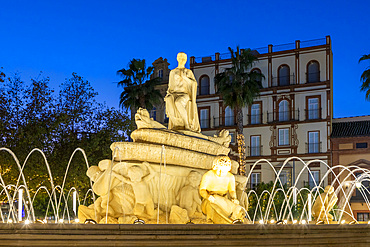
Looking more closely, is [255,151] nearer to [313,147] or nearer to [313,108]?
[313,147]

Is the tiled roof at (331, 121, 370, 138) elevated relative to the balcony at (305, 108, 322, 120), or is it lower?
lower

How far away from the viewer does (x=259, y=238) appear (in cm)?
773

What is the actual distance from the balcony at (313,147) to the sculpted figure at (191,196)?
41.2 meters

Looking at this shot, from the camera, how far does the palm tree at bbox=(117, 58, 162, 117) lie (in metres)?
42.7

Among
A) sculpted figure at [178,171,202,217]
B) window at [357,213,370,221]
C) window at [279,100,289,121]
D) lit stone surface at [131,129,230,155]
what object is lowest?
window at [357,213,370,221]

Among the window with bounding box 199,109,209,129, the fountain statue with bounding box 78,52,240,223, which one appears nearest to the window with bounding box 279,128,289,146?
the window with bounding box 199,109,209,129

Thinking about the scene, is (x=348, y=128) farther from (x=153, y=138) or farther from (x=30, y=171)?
(x=153, y=138)

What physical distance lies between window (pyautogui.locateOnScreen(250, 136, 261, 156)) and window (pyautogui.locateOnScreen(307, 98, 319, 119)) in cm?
560

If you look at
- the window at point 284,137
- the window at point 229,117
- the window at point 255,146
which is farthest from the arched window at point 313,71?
the window at point 229,117

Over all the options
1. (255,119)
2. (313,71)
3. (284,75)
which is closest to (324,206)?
(313,71)

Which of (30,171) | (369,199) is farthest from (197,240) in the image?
(369,199)

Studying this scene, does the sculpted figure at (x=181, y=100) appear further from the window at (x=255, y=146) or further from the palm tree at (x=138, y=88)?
the window at (x=255, y=146)

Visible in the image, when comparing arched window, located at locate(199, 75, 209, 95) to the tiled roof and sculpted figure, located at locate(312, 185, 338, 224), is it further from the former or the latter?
sculpted figure, located at locate(312, 185, 338, 224)

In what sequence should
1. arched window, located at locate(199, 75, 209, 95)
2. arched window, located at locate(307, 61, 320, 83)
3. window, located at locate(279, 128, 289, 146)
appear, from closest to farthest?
arched window, located at locate(307, 61, 320, 83)
window, located at locate(279, 128, 289, 146)
arched window, located at locate(199, 75, 209, 95)
